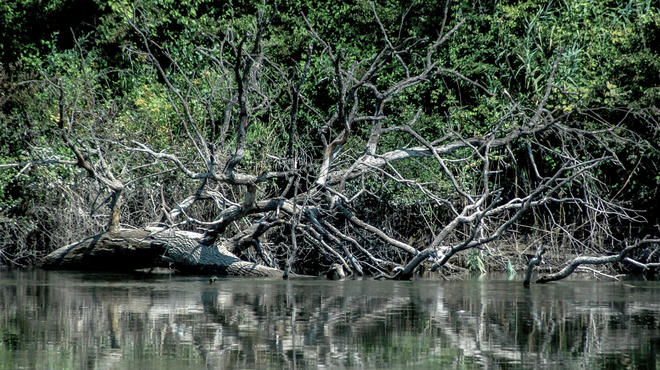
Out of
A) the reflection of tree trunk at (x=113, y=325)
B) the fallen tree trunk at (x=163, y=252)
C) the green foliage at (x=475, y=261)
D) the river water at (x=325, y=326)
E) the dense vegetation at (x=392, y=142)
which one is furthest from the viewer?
the green foliage at (x=475, y=261)

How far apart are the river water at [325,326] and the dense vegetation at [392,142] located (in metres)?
2.29

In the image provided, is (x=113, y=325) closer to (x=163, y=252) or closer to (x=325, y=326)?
(x=325, y=326)

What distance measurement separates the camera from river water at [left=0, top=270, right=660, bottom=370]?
4.73 m

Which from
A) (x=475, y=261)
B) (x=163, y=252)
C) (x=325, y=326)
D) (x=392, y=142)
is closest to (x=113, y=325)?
(x=325, y=326)

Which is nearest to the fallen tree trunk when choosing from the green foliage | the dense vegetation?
the dense vegetation

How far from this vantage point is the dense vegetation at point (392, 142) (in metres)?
12.0

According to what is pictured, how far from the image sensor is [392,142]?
45.3 feet

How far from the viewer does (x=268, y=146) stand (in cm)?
1369

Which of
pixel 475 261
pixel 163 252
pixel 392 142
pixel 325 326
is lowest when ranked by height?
pixel 325 326

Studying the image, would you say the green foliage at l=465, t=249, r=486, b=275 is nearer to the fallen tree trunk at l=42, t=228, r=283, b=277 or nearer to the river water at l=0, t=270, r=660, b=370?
the river water at l=0, t=270, r=660, b=370

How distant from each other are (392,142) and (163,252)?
4.33 m

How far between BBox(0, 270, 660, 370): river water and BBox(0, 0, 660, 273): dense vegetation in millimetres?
2287

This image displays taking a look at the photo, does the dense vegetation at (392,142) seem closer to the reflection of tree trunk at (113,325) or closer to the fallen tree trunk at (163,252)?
the fallen tree trunk at (163,252)

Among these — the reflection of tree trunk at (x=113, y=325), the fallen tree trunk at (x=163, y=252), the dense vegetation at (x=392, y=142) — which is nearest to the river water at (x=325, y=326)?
the reflection of tree trunk at (x=113, y=325)
